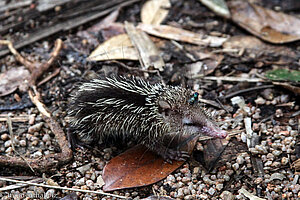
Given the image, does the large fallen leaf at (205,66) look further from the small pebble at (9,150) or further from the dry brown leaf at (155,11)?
the small pebble at (9,150)

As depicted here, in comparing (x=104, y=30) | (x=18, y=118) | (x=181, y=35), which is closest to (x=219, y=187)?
(x=18, y=118)

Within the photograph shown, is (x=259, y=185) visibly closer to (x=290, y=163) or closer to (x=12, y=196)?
(x=290, y=163)

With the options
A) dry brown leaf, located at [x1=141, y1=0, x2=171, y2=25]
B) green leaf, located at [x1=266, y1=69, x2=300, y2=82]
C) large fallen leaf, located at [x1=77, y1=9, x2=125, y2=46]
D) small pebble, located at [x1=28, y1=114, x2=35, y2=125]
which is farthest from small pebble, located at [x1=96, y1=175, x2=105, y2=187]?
dry brown leaf, located at [x1=141, y1=0, x2=171, y2=25]

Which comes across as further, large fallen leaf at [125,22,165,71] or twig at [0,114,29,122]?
large fallen leaf at [125,22,165,71]

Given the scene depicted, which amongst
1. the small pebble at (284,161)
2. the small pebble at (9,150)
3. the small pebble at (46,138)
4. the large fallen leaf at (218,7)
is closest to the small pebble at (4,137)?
the small pebble at (9,150)

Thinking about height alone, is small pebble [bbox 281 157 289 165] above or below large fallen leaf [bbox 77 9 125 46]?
below

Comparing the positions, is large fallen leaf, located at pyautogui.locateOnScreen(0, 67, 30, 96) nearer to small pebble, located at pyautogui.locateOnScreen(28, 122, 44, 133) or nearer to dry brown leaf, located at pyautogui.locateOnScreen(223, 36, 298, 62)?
small pebble, located at pyautogui.locateOnScreen(28, 122, 44, 133)
